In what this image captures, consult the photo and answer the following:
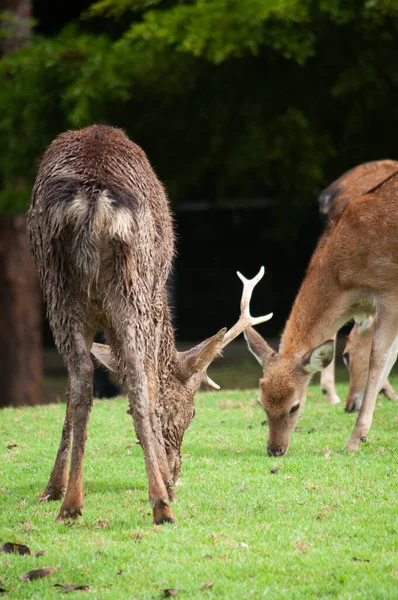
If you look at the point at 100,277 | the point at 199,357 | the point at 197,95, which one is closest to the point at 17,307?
the point at 197,95

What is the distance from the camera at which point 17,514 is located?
20.7 ft

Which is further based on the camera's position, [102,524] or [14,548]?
[102,524]

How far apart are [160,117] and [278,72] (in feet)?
5.84

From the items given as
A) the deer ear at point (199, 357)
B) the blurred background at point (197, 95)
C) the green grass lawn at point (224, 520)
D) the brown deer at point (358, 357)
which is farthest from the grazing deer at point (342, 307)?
the blurred background at point (197, 95)

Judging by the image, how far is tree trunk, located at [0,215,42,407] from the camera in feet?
50.7

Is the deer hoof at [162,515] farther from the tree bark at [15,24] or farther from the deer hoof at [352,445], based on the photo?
the tree bark at [15,24]

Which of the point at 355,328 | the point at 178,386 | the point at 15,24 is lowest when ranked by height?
the point at 355,328

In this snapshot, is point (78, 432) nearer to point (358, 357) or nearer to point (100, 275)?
point (100, 275)

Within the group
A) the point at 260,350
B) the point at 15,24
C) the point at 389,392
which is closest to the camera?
the point at 260,350

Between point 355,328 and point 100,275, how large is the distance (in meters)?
4.82

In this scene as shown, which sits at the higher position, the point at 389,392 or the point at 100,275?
the point at 100,275

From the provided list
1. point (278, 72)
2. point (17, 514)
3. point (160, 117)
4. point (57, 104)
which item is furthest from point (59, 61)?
point (17, 514)

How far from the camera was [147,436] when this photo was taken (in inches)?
233

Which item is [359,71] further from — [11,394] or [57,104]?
[11,394]
